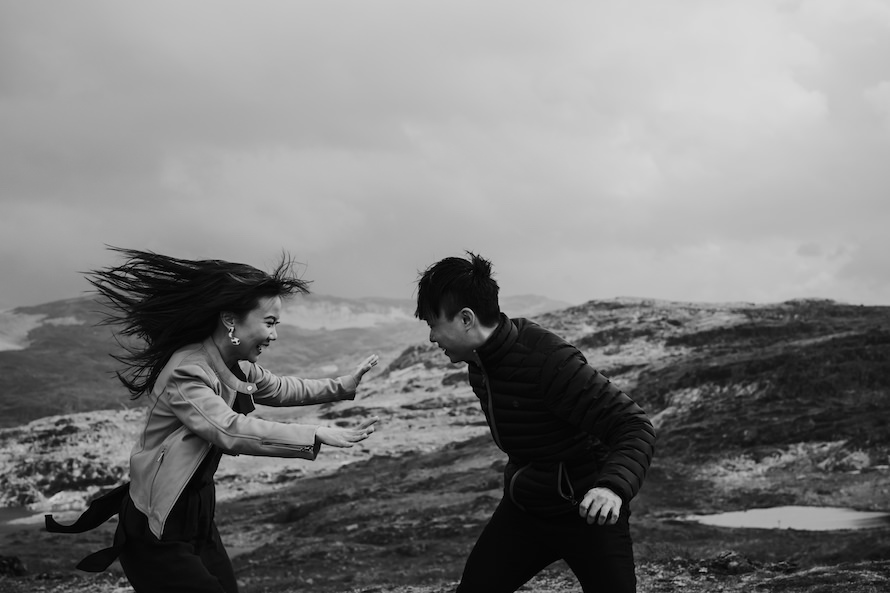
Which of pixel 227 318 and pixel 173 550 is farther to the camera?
pixel 227 318

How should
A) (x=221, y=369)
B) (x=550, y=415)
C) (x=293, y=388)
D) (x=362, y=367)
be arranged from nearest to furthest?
1. (x=550, y=415)
2. (x=221, y=369)
3. (x=293, y=388)
4. (x=362, y=367)

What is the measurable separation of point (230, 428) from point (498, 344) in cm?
181

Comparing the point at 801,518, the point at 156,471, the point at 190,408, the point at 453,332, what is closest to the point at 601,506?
the point at 453,332

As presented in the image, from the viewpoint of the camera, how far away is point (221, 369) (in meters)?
6.00

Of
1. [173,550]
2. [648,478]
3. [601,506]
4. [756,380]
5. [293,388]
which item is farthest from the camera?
[756,380]

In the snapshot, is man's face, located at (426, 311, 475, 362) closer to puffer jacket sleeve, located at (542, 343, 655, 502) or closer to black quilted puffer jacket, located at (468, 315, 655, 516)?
black quilted puffer jacket, located at (468, 315, 655, 516)

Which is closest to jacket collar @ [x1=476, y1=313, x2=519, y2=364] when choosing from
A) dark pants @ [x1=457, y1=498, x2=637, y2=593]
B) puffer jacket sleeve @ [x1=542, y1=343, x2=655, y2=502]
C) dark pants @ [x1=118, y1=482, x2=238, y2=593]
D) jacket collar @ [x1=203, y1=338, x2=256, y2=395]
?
puffer jacket sleeve @ [x1=542, y1=343, x2=655, y2=502]

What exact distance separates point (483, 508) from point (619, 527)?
2603cm

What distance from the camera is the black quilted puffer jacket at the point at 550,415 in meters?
5.64

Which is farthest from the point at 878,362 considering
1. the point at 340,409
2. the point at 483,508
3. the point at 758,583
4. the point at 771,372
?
the point at 340,409

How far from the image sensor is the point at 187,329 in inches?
242

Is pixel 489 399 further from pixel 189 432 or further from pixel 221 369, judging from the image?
pixel 189 432

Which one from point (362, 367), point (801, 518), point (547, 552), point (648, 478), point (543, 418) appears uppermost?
point (362, 367)

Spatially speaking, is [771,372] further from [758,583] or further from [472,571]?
[472,571]
